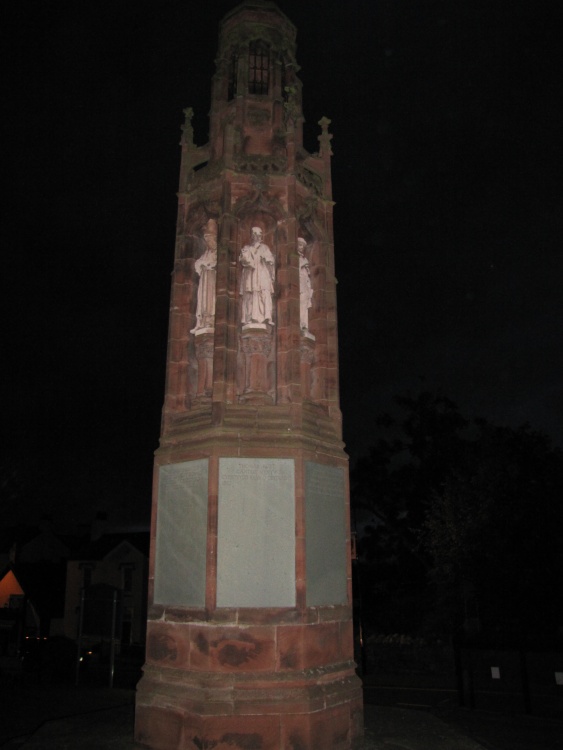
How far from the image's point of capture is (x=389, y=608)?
3144 cm

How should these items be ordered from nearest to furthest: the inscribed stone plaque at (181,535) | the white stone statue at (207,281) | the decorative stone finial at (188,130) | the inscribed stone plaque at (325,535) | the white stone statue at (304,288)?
the inscribed stone plaque at (181,535)
the inscribed stone plaque at (325,535)
the white stone statue at (207,281)
the white stone statue at (304,288)
the decorative stone finial at (188,130)

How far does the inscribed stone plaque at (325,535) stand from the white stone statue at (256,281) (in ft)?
8.69

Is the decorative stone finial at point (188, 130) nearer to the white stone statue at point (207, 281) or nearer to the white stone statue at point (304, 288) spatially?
Answer: the white stone statue at point (207, 281)

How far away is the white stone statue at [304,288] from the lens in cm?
1037

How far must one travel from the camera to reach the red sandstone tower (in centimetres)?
796

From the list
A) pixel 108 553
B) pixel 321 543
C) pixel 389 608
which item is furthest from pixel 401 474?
pixel 321 543

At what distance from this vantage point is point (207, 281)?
10414 mm

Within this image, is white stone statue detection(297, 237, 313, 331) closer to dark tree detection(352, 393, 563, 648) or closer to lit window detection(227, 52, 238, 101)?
lit window detection(227, 52, 238, 101)

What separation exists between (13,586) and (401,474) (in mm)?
27753

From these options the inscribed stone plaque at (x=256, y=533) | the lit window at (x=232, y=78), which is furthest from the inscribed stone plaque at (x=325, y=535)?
the lit window at (x=232, y=78)

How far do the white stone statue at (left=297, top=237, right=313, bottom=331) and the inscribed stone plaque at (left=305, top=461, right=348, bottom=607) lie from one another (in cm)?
264

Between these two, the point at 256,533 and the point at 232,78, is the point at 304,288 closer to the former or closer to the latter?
the point at 256,533

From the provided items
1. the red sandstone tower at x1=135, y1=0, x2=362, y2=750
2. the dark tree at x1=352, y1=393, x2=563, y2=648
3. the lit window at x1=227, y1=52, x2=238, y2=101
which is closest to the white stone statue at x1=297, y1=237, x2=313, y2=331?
the red sandstone tower at x1=135, y1=0, x2=362, y2=750

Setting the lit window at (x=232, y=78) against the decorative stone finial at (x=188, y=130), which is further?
the lit window at (x=232, y=78)
